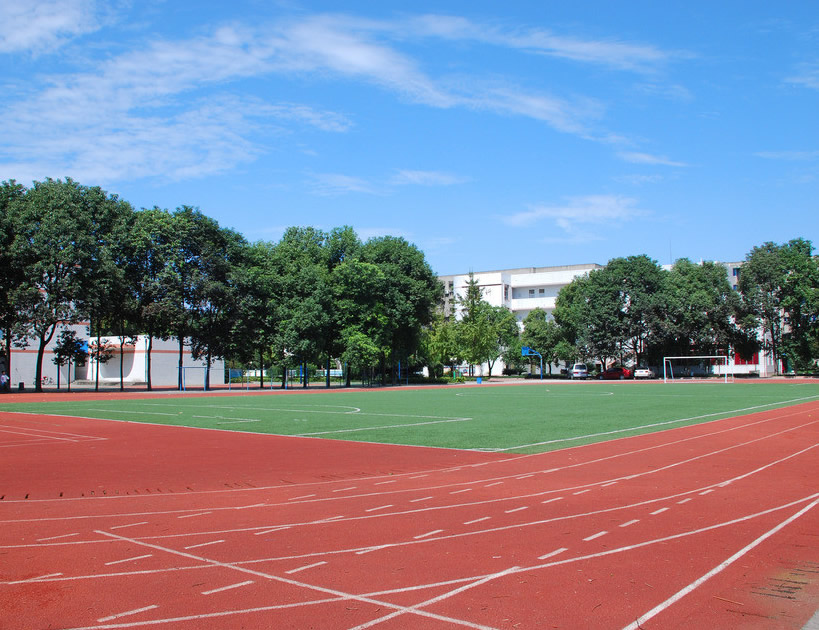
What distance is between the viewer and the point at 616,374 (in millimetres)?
76625

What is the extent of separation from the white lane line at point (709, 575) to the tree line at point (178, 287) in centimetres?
4475

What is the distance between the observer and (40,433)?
65.7ft

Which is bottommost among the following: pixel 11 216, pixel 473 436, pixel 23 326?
pixel 473 436

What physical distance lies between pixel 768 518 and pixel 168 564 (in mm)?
6961

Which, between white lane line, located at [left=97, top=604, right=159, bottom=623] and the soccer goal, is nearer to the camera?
white lane line, located at [left=97, top=604, right=159, bottom=623]

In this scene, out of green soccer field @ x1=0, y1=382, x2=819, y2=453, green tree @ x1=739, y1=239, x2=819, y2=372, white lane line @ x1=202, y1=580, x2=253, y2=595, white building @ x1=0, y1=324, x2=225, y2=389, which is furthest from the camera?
green tree @ x1=739, y1=239, x2=819, y2=372

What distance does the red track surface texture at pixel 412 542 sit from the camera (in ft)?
17.5

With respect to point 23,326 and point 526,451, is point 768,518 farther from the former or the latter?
point 23,326

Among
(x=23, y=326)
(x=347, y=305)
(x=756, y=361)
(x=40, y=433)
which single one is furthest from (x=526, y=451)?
(x=756, y=361)

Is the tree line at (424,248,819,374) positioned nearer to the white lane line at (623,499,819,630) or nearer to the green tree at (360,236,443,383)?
the green tree at (360,236,443,383)

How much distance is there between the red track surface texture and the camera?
5344mm

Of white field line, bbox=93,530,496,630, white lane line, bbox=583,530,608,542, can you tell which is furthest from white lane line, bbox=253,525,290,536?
white lane line, bbox=583,530,608,542

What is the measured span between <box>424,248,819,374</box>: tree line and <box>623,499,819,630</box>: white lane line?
218 ft

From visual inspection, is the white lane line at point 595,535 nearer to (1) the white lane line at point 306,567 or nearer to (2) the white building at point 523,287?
(1) the white lane line at point 306,567
